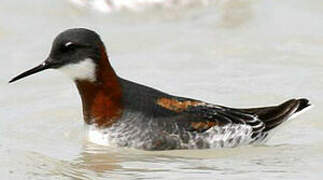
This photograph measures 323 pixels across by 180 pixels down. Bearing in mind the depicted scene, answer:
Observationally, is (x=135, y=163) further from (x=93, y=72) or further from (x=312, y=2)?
(x=312, y=2)

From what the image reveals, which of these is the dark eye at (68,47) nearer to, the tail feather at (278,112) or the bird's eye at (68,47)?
the bird's eye at (68,47)

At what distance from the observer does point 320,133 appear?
34.1 feet

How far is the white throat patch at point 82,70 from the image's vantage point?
9.83 metres

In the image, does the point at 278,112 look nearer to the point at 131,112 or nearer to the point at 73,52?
the point at 131,112

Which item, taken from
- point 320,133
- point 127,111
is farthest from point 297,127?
point 127,111

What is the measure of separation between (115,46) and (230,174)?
17.6 feet

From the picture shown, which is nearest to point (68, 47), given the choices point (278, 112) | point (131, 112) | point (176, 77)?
point (131, 112)

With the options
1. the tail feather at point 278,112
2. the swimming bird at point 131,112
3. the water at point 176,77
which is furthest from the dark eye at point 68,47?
the tail feather at point 278,112

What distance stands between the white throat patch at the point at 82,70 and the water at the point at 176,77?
24.8 inches

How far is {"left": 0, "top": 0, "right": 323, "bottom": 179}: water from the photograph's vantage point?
31.2 feet

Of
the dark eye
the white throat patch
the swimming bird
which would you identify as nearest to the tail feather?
the swimming bird

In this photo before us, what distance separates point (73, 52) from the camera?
977 centimetres

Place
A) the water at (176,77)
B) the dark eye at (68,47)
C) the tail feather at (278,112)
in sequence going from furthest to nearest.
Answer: the tail feather at (278,112) → the dark eye at (68,47) → the water at (176,77)

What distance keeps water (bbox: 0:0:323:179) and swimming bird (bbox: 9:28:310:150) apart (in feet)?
0.40
